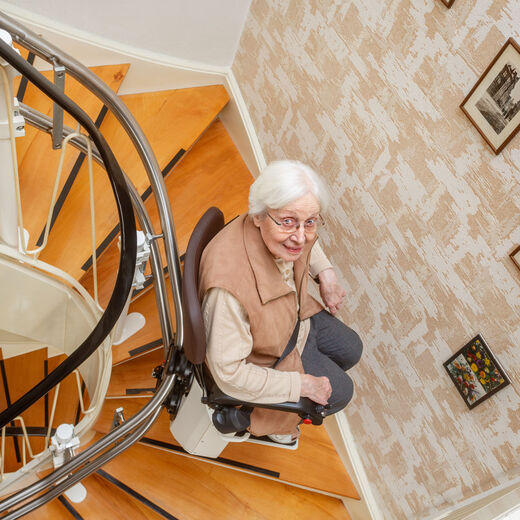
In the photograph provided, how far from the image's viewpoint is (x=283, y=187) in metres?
1.91

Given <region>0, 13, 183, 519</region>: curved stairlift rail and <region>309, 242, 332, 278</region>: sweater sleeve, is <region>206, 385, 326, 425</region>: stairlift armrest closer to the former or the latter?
<region>0, 13, 183, 519</region>: curved stairlift rail

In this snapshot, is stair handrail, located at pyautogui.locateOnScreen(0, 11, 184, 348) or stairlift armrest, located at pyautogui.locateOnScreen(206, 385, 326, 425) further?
stairlift armrest, located at pyautogui.locateOnScreen(206, 385, 326, 425)

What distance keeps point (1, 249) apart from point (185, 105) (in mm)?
1427

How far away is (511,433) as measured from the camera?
79.2 inches

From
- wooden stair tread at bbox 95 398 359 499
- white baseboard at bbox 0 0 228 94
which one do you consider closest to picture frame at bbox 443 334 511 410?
wooden stair tread at bbox 95 398 359 499

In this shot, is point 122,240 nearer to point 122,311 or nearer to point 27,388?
point 122,311

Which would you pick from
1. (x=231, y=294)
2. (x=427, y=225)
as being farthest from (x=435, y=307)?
(x=231, y=294)

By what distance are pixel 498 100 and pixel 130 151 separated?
1818 millimetres

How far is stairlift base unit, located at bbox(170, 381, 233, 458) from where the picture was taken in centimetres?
245

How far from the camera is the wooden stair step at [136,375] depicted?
120 inches

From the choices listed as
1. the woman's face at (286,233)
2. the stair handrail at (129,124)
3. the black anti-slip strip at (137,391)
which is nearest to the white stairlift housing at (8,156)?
the stair handrail at (129,124)

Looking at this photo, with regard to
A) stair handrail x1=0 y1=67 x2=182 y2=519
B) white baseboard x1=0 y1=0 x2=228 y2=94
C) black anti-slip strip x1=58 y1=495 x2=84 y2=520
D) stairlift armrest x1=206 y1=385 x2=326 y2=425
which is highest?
white baseboard x1=0 y1=0 x2=228 y2=94

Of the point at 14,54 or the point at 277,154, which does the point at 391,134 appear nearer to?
the point at 277,154

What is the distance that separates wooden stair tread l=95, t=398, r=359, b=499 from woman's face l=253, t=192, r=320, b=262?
1.33 meters
